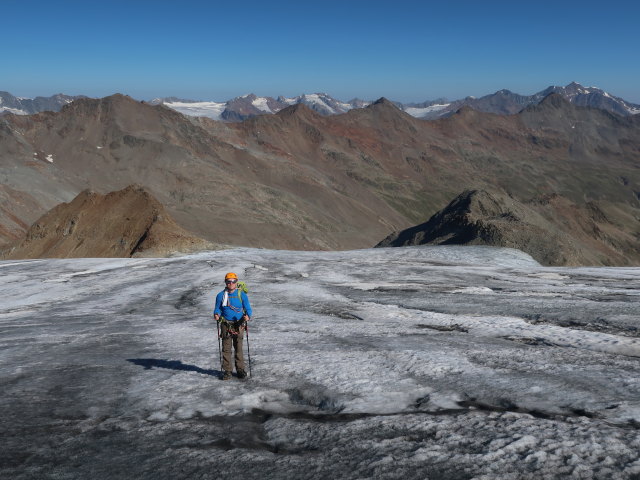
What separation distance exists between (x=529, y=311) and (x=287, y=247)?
62726 mm

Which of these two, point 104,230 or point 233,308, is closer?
point 233,308

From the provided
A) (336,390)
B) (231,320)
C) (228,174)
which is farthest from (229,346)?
(228,174)

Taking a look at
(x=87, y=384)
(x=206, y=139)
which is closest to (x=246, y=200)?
(x=206, y=139)

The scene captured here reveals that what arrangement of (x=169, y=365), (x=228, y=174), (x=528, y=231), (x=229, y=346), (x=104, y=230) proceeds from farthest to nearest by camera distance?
(x=228, y=174), (x=104, y=230), (x=528, y=231), (x=169, y=365), (x=229, y=346)

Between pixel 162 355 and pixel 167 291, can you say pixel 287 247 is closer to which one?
pixel 167 291

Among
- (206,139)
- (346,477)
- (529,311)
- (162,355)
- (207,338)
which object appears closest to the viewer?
(346,477)

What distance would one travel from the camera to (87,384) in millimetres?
9469

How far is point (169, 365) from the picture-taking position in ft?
34.7

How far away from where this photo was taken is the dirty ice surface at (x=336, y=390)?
628 cm

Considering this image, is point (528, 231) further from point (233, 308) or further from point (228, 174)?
point (228, 174)

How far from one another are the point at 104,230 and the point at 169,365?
4226 centimetres

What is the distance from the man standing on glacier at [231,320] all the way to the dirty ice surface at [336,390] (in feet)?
1.30

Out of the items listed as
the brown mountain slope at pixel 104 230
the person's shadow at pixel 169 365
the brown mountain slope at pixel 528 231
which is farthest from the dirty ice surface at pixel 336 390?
the brown mountain slope at pixel 528 231

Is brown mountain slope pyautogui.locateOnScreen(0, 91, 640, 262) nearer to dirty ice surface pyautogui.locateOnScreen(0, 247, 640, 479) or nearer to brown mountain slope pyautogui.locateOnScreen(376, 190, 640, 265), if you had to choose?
brown mountain slope pyautogui.locateOnScreen(376, 190, 640, 265)
